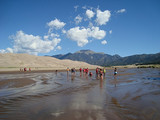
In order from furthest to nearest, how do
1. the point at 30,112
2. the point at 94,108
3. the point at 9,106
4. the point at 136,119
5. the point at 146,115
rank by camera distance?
the point at 9,106 → the point at 94,108 → the point at 30,112 → the point at 146,115 → the point at 136,119

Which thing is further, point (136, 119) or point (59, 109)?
point (59, 109)

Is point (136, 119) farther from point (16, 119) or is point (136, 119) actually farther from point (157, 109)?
point (16, 119)

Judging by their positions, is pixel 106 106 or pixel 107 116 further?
pixel 106 106

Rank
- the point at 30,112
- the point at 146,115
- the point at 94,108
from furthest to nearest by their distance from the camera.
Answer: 1. the point at 94,108
2. the point at 30,112
3. the point at 146,115

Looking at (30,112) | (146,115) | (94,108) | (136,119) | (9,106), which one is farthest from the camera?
(9,106)

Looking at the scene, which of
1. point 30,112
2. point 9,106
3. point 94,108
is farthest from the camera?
point 9,106

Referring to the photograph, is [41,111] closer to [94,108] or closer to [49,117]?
[49,117]

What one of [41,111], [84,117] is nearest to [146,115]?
[84,117]

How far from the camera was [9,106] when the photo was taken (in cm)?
693

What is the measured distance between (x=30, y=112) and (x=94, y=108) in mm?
3398

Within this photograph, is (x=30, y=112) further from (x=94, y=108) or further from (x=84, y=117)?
(x=94, y=108)

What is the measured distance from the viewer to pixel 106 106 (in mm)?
6703

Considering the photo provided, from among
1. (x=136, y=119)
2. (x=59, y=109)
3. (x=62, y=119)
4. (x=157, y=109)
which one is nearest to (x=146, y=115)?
(x=136, y=119)

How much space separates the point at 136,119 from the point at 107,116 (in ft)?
4.09
